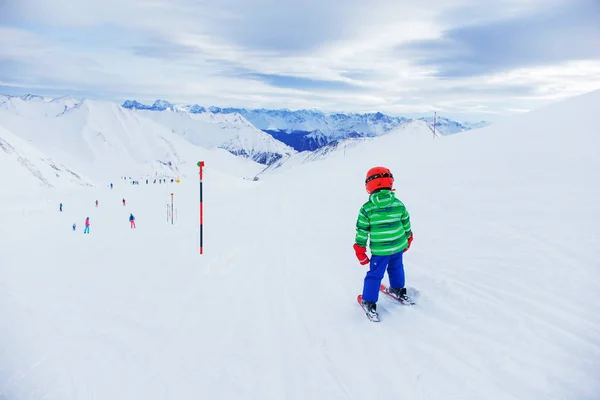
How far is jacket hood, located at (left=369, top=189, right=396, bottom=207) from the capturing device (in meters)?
5.98

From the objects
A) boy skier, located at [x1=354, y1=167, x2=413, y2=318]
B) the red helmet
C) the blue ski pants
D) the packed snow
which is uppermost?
the red helmet

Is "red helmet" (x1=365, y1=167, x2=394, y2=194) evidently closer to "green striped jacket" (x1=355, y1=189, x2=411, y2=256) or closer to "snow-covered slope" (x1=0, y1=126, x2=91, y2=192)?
"green striped jacket" (x1=355, y1=189, x2=411, y2=256)

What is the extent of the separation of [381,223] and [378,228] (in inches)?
3.7

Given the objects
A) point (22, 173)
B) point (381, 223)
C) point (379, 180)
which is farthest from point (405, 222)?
point (22, 173)

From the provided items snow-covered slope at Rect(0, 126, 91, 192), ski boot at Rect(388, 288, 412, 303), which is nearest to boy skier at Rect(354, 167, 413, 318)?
ski boot at Rect(388, 288, 412, 303)

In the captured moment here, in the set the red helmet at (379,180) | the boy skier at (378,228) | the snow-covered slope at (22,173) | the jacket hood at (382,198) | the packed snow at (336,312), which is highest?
the red helmet at (379,180)

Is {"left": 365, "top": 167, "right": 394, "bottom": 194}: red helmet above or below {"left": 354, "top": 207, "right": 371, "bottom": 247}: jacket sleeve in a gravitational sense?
above

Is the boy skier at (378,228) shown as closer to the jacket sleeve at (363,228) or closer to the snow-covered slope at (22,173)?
the jacket sleeve at (363,228)

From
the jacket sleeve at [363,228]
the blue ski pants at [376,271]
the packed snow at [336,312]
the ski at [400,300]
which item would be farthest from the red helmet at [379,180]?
the packed snow at [336,312]

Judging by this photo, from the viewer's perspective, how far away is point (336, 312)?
664 cm

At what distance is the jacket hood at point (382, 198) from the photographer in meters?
5.98

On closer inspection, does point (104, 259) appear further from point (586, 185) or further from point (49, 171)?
point (49, 171)

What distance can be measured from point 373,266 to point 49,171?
12679cm

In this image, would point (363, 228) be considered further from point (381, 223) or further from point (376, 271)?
point (376, 271)
